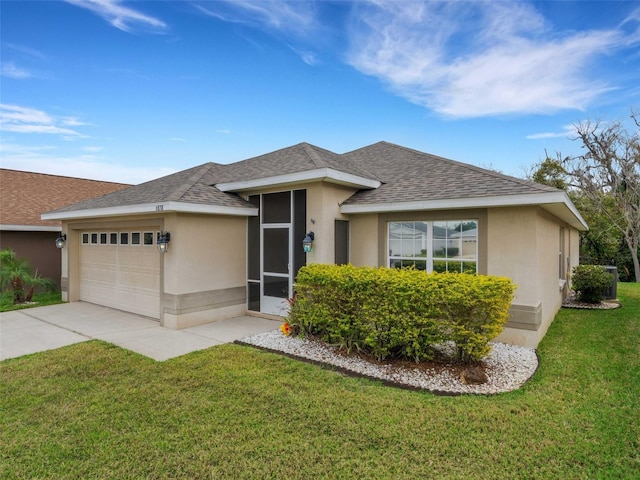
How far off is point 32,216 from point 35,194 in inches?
99.4

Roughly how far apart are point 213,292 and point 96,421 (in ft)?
16.5

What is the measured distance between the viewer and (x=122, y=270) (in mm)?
10391

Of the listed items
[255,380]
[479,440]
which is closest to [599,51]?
[479,440]

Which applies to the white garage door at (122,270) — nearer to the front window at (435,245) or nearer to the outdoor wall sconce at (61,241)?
the outdoor wall sconce at (61,241)

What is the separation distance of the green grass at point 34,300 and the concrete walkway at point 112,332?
0.92 meters

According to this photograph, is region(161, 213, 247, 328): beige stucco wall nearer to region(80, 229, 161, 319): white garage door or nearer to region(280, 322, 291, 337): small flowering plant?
region(80, 229, 161, 319): white garage door

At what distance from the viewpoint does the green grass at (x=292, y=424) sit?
3264 mm

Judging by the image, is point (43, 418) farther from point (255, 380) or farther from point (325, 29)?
point (325, 29)

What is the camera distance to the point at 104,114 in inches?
499

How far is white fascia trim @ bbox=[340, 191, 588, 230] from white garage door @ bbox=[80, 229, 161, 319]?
5.57 meters

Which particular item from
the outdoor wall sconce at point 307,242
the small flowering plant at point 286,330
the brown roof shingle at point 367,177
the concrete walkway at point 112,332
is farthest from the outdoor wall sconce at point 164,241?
the small flowering plant at point 286,330

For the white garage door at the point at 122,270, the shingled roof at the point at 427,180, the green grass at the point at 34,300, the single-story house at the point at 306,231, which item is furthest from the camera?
the green grass at the point at 34,300

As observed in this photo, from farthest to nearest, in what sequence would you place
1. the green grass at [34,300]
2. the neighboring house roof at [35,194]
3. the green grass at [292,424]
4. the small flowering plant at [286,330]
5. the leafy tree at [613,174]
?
the leafy tree at [613,174], the neighboring house roof at [35,194], the green grass at [34,300], the small flowering plant at [286,330], the green grass at [292,424]

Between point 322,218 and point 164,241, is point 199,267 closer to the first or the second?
point 164,241
